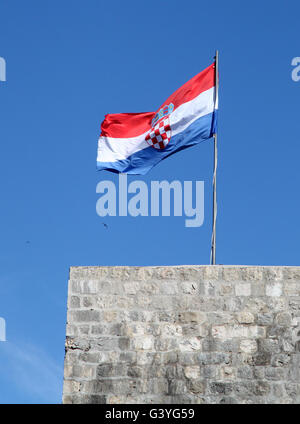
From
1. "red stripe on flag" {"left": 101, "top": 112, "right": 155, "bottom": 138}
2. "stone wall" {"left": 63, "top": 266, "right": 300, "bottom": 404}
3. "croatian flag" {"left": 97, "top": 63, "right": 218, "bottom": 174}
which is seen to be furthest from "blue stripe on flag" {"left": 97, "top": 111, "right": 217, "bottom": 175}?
"stone wall" {"left": 63, "top": 266, "right": 300, "bottom": 404}

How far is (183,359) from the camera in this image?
1072 cm

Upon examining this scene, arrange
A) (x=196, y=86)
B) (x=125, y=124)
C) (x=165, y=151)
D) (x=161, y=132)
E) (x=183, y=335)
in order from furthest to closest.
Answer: (x=125, y=124) → (x=196, y=86) → (x=161, y=132) → (x=165, y=151) → (x=183, y=335)

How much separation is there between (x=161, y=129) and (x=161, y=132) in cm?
6

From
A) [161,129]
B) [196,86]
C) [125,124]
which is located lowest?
[161,129]

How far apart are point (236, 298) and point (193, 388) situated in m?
1.39

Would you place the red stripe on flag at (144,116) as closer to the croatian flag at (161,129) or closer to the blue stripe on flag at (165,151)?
the croatian flag at (161,129)

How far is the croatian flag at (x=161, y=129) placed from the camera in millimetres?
13203

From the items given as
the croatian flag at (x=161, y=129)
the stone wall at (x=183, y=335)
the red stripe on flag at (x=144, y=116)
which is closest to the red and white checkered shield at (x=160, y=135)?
the croatian flag at (x=161, y=129)

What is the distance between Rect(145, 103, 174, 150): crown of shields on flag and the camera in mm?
13352

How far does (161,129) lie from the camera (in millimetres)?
13461

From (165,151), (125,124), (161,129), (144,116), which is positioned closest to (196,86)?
(161,129)

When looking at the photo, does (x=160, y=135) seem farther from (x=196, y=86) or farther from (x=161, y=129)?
(x=196, y=86)

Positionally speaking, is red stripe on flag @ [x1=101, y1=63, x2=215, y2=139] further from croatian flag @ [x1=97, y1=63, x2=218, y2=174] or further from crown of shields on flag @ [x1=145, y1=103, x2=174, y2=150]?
crown of shields on flag @ [x1=145, y1=103, x2=174, y2=150]
